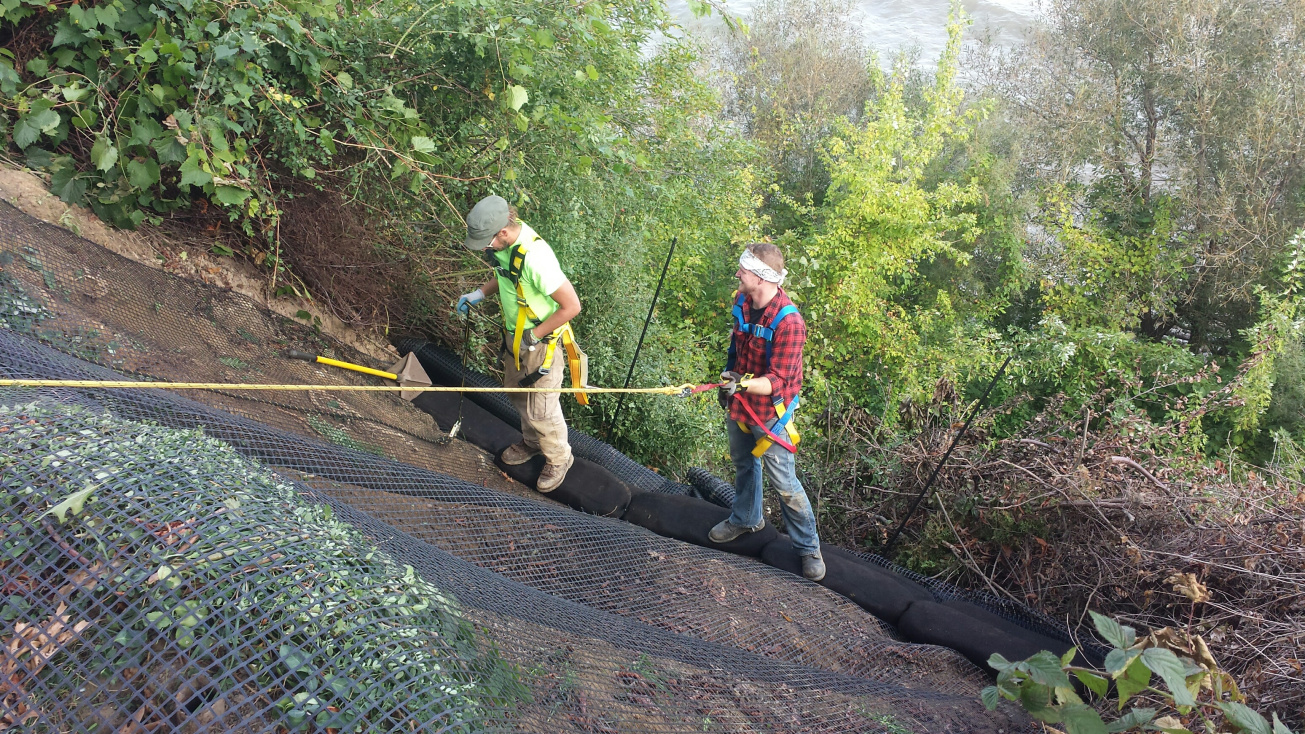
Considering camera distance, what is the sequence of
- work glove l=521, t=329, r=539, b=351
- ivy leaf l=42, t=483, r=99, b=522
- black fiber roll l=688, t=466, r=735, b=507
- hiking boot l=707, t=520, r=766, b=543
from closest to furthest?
ivy leaf l=42, t=483, r=99, b=522 < work glove l=521, t=329, r=539, b=351 < hiking boot l=707, t=520, r=766, b=543 < black fiber roll l=688, t=466, r=735, b=507

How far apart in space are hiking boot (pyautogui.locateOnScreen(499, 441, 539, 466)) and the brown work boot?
0.49 ft

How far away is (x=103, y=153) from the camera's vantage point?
3529 mm

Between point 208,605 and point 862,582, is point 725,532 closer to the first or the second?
point 862,582

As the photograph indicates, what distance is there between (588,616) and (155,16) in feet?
11.6

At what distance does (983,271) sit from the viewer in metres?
16.4

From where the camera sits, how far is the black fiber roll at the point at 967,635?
3.47m

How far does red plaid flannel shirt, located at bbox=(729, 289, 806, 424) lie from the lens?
140 inches

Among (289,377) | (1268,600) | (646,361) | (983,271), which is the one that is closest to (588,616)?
(289,377)

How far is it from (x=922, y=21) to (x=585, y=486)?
1033 inches

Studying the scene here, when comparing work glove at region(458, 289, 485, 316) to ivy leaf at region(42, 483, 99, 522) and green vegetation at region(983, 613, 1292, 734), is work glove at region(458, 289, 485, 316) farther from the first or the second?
green vegetation at region(983, 613, 1292, 734)

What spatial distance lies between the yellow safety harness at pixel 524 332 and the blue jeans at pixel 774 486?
2.87ft

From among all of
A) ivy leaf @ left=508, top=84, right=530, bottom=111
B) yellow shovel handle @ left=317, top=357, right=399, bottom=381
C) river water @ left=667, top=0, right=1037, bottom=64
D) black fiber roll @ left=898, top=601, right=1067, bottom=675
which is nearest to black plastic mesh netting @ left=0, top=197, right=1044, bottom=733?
black fiber roll @ left=898, top=601, right=1067, bottom=675

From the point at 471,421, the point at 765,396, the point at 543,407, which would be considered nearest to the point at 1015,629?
the point at 765,396

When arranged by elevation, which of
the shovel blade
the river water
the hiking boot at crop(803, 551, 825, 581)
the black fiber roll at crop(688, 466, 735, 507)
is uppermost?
the river water
